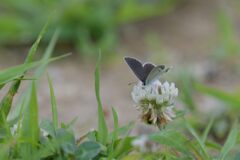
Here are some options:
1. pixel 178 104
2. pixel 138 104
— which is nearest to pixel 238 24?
pixel 178 104

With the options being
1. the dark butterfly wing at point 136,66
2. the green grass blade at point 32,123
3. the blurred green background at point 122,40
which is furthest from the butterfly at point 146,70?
the blurred green background at point 122,40

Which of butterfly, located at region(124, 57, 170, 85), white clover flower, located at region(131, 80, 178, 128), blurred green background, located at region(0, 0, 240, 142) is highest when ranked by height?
blurred green background, located at region(0, 0, 240, 142)

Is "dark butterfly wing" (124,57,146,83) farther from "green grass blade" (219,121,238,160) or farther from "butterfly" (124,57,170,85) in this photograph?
"green grass blade" (219,121,238,160)

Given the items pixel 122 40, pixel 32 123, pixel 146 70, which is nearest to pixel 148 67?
pixel 146 70

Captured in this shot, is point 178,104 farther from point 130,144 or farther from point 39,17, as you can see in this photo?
point 130,144

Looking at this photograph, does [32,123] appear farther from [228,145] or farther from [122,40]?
[122,40]

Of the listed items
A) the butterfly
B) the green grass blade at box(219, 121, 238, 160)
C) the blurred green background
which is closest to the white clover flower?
the butterfly

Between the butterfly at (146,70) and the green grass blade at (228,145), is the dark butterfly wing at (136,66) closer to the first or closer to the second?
the butterfly at (146,70)
